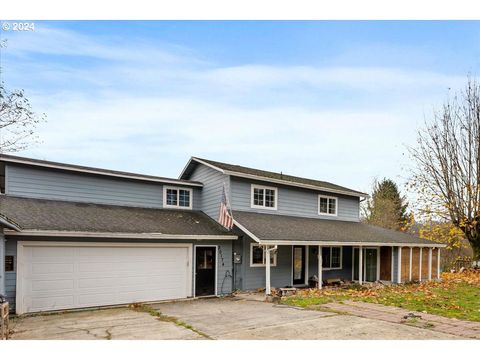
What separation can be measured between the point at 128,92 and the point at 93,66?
Answer: 7.97 feet

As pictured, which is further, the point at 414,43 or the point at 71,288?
the point at 414,43

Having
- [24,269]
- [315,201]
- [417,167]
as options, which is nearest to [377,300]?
[315,201]

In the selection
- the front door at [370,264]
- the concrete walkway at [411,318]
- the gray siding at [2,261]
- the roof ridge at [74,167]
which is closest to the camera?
the concrete walkway at [411,318]

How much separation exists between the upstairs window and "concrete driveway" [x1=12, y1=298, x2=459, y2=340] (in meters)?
6.42

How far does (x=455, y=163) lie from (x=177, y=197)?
1756 cm

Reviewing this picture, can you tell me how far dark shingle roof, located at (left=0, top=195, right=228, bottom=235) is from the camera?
11.9m

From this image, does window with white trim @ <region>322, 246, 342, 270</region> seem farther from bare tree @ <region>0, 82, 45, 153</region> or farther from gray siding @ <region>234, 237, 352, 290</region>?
bare tree @ <region>0, 82, 45, 153</region>

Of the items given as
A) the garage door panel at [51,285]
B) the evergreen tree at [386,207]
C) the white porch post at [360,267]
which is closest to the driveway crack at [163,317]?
the garage door panel at [51,285]

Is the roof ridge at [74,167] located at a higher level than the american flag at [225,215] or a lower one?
higher

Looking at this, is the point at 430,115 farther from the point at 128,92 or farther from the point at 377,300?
the point at 128,92

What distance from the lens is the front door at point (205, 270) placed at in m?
15.1

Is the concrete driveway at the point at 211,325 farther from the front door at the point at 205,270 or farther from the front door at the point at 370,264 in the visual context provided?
the front door at the point at 370,264

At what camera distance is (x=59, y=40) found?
47.6 feet

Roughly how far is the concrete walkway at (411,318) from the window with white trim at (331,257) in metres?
6.40
